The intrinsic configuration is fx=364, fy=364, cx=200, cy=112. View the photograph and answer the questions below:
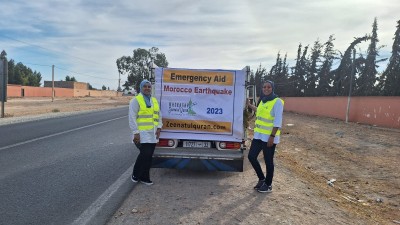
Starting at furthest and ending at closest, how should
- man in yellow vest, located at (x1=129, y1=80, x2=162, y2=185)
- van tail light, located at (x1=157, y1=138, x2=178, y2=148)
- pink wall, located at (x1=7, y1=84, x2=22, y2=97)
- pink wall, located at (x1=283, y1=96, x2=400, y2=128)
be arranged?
1. pink wall, located at (x1=7, y1=84, x2=22, y2=97)
2. pink wall, located at (x1=283, y1=96, x2=400, y2=128)
3. van tail light, located at (x1=157, y1=138, x2=178, y2=148)
4. man in yellow vest, located at (x1=129, y1=80, x2=162, y2=185)

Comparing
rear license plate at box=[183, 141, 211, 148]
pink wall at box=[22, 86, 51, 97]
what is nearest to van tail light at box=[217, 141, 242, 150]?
rear license plate at box=[183, 141, 211, 148]

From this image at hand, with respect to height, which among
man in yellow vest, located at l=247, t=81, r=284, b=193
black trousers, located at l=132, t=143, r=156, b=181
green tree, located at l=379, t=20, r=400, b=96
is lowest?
black trousers, located at l=132, t=143, r=156, b=181

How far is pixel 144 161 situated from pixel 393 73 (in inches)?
1904

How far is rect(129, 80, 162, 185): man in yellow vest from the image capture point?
6.32 m

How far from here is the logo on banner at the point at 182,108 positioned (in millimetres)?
7152

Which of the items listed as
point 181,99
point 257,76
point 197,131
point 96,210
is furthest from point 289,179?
point 257,76

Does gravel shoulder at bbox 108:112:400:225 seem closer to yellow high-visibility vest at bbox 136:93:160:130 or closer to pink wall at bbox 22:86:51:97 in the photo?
yellow high-visibility vest at bbox 136:93:160:130

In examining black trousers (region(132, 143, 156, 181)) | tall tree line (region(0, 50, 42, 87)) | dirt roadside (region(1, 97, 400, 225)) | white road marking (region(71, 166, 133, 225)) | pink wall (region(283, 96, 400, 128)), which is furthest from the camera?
tall tree line (region(0, 50, 42, 87))

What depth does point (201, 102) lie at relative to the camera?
23.7ft

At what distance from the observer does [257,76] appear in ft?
313

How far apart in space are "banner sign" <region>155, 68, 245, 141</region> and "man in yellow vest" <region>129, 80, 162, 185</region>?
530 mm

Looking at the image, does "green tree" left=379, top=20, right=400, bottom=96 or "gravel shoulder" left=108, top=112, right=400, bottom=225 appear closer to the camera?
"gravel shoulder" left=108, top=112, right=400, bottom=225

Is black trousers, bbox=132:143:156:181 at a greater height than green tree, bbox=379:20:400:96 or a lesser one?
lesser

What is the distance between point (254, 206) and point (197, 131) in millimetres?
2224
